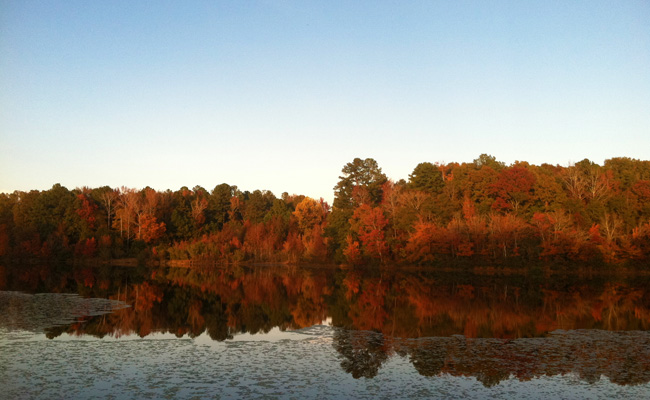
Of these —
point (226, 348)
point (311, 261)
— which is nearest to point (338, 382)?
point (226, 348)

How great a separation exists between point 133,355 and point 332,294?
19.5 m

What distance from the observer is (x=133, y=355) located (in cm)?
1440

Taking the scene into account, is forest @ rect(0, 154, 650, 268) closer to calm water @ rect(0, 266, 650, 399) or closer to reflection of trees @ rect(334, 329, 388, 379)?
calm water @ rect(0, 266, 650, 399)

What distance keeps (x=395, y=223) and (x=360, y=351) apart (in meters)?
45.6

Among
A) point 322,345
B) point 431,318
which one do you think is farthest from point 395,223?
point 322,345

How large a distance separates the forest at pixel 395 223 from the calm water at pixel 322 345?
19.8 metres

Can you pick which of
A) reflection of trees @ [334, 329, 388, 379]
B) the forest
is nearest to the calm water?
reflection of trees @ [334, 329, 388, 379]

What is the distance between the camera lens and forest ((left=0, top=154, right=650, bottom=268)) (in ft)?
167

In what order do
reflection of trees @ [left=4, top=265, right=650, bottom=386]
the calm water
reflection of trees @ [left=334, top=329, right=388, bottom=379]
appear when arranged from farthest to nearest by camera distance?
reflection of trees @ [left=4, top=265, right=650, bottom=386] < reflection of trees @ [left=334, top=329, right=388, bottom=379] < the calm water

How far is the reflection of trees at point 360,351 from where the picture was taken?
1338 cm

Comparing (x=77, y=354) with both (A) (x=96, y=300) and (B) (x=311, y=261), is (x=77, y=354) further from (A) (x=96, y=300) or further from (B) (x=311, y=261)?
(B) (x=311, y=261)

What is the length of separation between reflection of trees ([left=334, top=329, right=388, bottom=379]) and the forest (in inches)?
1424

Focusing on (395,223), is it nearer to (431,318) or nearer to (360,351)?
(431,318)

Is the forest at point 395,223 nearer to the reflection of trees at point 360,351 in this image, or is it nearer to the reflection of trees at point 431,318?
the reflection of trees at point 431,318
